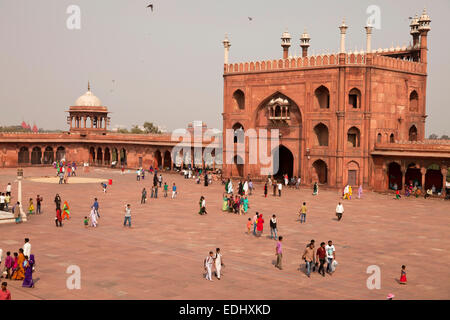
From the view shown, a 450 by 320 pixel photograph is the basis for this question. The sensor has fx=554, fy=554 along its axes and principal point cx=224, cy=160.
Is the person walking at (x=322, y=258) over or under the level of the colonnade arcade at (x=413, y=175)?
under

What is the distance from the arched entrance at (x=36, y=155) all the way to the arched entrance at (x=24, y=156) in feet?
1.82

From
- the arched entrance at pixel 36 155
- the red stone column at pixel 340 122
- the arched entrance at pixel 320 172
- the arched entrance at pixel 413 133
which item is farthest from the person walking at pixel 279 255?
the arched entrance at pixel 36 155

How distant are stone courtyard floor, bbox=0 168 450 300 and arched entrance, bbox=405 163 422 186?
507 centimetres

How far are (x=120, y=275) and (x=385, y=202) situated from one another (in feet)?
69.9

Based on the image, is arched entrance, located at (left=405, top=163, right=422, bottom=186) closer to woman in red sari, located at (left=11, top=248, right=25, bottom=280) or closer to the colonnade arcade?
the colonnade arcade

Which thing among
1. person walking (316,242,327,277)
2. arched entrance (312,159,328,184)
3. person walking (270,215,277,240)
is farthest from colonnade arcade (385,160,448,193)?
person walking (316,242,327,277)

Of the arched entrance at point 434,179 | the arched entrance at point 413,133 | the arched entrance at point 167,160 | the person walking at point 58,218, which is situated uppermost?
the arched entrance at point 413,133

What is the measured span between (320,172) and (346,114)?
4828 millimetres

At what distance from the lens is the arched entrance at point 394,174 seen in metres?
38.3

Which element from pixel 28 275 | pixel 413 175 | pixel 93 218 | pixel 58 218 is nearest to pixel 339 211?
pixel 93 218

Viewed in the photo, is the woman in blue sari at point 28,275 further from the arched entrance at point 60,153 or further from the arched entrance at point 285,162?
the arched entrance at point 60,153

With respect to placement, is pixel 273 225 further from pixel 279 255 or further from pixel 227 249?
pixel 279 255

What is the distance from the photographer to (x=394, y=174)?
126 ft
